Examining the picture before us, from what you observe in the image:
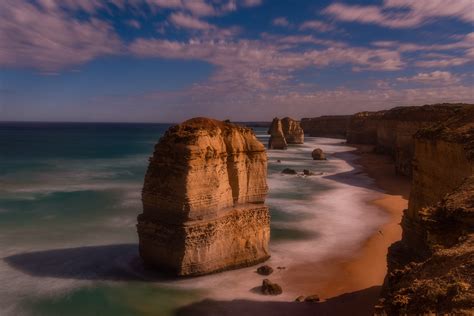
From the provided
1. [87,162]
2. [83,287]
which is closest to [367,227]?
[83,287]

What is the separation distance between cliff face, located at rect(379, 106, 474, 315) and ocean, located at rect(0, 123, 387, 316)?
6.00 m

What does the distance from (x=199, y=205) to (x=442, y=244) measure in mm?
9618

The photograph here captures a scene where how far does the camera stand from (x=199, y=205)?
14.6m

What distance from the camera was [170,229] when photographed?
14469 mm

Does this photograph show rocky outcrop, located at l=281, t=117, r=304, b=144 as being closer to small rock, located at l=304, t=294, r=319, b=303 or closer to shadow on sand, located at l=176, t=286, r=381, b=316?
shadow on sand, located at l=176, t=286, r=381, b=316

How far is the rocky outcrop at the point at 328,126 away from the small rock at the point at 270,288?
101 meters

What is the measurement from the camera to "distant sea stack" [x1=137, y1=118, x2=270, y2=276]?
14320mm

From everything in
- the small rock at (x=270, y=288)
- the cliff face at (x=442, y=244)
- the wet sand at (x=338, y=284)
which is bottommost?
the wet sand at (x=338, y=284)

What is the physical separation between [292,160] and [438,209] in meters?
51.3

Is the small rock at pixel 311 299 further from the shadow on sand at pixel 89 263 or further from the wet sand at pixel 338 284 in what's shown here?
the shadow on sand at pixel 89 263

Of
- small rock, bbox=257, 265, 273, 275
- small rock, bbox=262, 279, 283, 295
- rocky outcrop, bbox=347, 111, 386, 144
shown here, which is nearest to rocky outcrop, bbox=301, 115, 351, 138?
rocky outcrop, bbox=347, 111, 386, 144

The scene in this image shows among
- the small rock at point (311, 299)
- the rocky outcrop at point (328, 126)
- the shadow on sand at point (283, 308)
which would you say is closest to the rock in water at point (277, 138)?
the rocky outcrop at point (328, 126)

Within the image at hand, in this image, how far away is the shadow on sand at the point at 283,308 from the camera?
12883 mm

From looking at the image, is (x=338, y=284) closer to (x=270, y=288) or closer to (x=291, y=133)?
(x=270, y=288)
